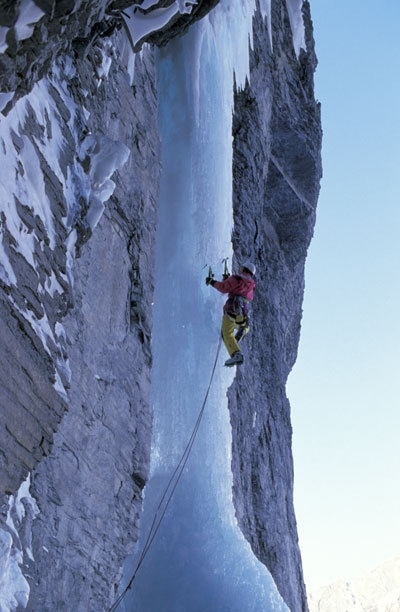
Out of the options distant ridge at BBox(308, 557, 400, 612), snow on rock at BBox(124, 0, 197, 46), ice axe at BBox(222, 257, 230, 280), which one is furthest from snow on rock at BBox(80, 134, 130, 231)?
distant ridge at BBox(308, 557, 400, 612)

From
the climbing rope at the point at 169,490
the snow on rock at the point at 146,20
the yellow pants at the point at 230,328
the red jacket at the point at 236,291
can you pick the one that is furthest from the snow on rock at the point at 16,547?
the red jacket at the point at 236,291

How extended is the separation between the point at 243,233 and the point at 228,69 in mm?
1604

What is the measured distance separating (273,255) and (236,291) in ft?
12.9

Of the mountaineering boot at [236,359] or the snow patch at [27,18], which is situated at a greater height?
the mountaineering boot at [236,359]

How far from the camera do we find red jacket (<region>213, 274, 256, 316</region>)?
20.2ft

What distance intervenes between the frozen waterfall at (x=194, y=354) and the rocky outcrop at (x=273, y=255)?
3.74 feet

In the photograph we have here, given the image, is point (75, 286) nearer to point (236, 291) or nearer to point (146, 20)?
point (146, 20)

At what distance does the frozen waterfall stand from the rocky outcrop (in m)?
1.14

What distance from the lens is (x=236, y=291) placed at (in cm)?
618

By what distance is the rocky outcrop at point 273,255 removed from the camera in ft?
26.7

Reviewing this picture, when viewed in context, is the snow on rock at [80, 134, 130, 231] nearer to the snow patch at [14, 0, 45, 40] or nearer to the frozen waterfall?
the snow patch at [14, 0, 45, 40]

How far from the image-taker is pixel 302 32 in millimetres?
10164

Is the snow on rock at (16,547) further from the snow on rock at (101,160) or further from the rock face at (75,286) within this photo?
the snow on rock at (101,160)

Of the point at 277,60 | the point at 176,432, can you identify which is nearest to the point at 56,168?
the point at 176,432
